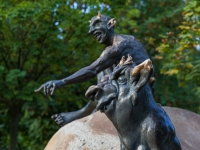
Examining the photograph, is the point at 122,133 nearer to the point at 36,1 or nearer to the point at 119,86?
the point at 119,86

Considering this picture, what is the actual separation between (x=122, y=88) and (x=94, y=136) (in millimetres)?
1842

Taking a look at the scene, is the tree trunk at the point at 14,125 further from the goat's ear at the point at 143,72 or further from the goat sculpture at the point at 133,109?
the goat's ear at the point at 143,72

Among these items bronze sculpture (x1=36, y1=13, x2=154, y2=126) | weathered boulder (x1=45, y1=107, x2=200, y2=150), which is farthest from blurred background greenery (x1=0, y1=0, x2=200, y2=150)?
bronze sculpture (x1=36, y1=13, x2=154, y2=126)

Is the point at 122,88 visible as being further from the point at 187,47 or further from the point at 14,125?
the point at 14,125

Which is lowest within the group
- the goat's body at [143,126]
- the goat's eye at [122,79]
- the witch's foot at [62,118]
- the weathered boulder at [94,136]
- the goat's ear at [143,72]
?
the witch's foot at [62,118]

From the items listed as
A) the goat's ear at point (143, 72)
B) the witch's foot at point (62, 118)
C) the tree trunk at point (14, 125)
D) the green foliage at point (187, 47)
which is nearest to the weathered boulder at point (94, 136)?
the witch's foot at point (62, 118)

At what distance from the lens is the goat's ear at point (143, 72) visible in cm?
364

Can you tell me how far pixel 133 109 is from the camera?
3.70m

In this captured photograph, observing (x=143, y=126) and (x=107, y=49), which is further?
(x=107, y=49)

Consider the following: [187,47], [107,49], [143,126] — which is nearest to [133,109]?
[143,126]

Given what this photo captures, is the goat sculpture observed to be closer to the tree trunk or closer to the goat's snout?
the goat's snout

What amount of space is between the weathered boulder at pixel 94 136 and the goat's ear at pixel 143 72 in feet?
5.94

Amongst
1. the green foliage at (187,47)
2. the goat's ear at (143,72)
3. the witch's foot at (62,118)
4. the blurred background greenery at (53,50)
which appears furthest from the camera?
the blurred background greenery at (53,50)

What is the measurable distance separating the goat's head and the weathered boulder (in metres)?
1.64
